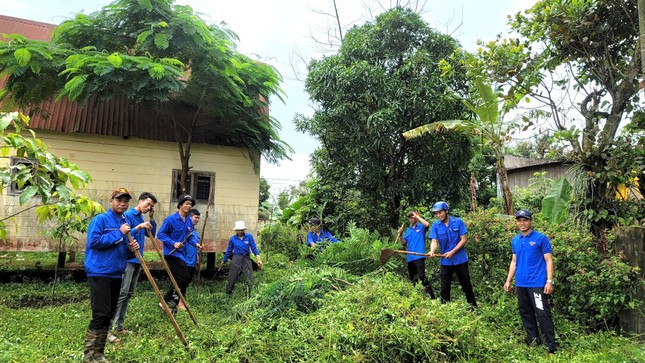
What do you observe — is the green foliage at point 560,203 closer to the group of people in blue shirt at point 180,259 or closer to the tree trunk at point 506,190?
the group of people in blue shirt at point 180,259

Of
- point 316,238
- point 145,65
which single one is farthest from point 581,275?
point 145,65

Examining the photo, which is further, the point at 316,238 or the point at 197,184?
the point at 197,184

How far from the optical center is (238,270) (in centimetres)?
746

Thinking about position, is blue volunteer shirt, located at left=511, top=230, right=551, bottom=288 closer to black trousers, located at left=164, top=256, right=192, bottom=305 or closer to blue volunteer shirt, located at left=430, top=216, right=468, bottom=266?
blue volunteer shirt, located at left=430, top=216, right=468, bottom=266

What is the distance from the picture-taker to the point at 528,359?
432 centimetres

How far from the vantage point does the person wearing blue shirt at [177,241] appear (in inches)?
238

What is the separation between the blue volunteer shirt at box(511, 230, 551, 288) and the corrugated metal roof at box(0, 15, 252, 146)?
653 centimetres

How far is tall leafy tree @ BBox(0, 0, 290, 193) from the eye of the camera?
6918 mm

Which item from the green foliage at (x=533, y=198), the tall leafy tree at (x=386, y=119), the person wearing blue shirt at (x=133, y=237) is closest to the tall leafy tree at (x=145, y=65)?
the tall leafy tree at (x=386, y=119)

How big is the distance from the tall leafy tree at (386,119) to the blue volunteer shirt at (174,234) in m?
4.16

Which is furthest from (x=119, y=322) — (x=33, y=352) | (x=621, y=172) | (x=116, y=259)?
(x=621, y=172)

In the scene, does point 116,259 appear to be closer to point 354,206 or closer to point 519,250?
point 519,250

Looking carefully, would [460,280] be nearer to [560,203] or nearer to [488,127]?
[560,203]

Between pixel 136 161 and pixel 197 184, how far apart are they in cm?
143
